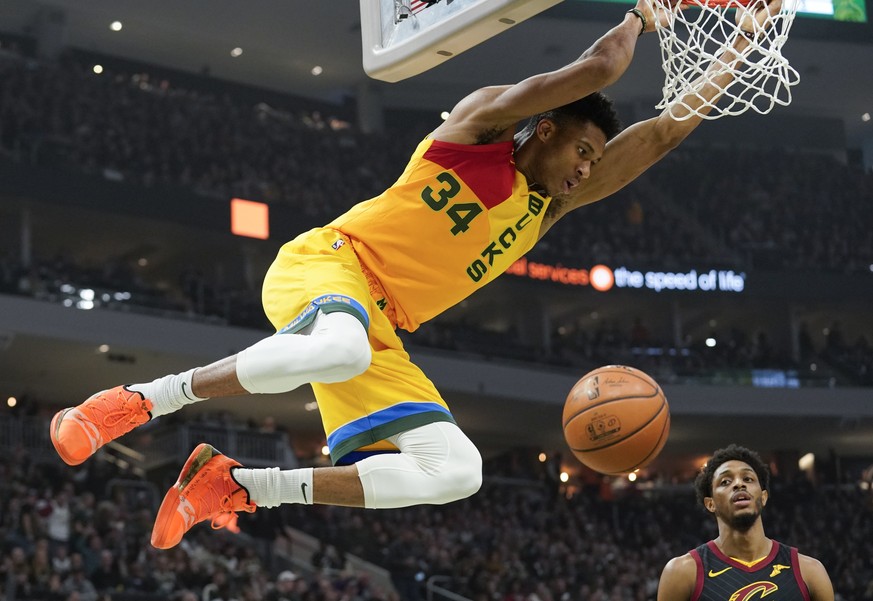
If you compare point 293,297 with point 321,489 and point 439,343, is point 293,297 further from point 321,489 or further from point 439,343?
point 439,343

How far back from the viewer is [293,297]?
14.8ft

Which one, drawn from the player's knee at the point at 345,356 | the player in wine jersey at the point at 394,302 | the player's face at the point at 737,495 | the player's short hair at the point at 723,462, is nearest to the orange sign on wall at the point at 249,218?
the player's short hair at the point at 723,462

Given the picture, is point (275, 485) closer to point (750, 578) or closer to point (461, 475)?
point (461, 475)

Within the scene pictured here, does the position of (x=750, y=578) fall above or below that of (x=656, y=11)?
below

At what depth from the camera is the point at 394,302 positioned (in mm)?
4824

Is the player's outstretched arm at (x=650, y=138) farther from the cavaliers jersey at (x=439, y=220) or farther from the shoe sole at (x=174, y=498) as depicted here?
the shoe sole at (x=174, y=498)

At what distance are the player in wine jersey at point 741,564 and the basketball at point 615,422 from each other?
30.2 inches

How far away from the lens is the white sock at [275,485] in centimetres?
439

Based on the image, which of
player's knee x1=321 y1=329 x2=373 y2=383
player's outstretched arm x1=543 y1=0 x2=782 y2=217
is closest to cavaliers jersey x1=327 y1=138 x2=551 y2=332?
player's outstretched arm x1=543 y1=0 x2=782 y2=217

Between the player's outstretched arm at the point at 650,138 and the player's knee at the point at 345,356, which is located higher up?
the player's outstretched arm at the point at 650,138

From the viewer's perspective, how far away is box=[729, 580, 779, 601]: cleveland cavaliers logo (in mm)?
5355

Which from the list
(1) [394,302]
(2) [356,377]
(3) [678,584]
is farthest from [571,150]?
(3) [678,584]

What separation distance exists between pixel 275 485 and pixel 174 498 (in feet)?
1.19

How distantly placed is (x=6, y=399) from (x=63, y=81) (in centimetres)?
654
